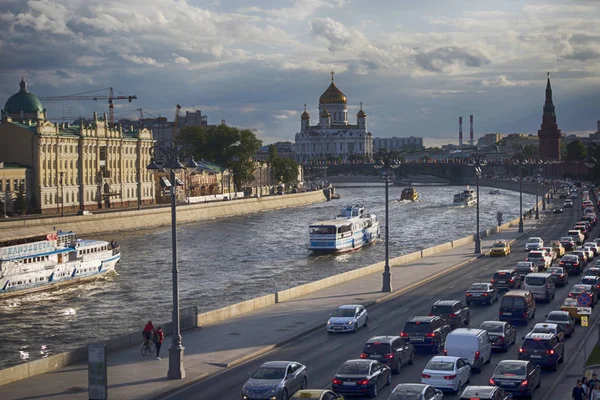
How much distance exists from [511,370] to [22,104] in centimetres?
9874

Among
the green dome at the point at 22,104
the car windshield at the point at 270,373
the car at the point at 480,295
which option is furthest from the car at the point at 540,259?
the green dome at the point at 22,104

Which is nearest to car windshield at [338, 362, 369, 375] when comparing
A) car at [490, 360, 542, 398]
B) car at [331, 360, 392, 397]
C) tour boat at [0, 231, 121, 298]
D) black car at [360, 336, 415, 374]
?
car at [331, 360, 392, 397]

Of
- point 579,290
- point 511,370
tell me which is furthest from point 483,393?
point 579,290

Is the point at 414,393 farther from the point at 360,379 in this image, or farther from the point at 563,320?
the point at 563,320

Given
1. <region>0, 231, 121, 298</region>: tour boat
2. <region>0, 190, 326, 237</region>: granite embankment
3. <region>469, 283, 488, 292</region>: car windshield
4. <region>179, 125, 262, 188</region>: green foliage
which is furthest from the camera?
<region>179, 125, 262, 188</region>: green foliage

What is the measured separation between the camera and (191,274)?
55375 millimetres

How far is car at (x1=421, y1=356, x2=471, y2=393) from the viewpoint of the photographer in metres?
20.4

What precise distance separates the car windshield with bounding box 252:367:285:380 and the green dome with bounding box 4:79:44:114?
316 ft

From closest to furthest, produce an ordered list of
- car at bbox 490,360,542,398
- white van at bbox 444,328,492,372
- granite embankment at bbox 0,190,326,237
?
car at bbox 490,360,542,398 < white van at bbox 444,328,492,372 < granite embankment at bbox 0,190,326,237

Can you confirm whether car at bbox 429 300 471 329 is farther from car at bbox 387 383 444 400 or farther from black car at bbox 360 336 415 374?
car at bbox 387 383 444 400

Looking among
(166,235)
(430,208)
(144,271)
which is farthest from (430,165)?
(144,271)

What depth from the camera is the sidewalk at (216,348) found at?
2155cm

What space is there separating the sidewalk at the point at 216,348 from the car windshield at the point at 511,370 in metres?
7.36

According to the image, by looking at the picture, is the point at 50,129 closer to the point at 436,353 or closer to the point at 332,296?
the point at 332,296
